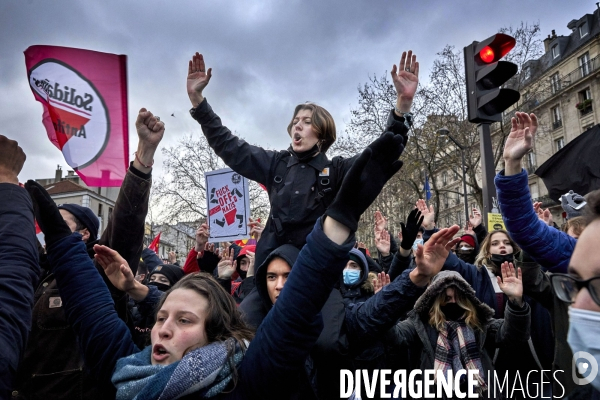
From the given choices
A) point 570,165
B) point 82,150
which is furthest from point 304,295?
point 570,165

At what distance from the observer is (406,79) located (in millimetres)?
2729

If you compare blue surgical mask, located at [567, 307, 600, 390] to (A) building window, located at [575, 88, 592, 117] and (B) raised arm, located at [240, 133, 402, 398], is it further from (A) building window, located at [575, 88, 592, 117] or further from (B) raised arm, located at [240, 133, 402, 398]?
(A) building window, located at [575, 88, 592, 117]

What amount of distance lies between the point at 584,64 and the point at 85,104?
4117cm

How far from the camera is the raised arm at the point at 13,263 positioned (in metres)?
1.50

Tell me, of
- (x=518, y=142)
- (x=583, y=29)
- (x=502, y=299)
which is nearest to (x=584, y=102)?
(x=583, y=29)

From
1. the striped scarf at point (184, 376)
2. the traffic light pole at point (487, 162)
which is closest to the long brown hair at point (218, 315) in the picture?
the striped scarf at point (184, 376)

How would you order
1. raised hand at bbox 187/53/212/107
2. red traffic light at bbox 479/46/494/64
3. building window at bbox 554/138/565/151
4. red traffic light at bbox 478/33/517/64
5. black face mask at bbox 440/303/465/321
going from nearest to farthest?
1. raised hand at bbox 187/53/212/107
2. black face mask at bbox 440/303/465/321
3. red traffic light at bbox 478/33/517/64
4. red traffic light at bbox 479/46/494/64
5. building window at bbox 554/138/565/151

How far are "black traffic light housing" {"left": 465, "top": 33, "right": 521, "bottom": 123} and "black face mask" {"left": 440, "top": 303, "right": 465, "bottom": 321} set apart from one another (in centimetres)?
238

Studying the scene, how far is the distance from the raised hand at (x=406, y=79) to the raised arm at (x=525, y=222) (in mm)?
652

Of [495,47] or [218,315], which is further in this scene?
[495,47]

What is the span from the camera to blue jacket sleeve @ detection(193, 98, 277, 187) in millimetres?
2803

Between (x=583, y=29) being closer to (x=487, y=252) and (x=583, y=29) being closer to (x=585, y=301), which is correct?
(x=487, y=252)

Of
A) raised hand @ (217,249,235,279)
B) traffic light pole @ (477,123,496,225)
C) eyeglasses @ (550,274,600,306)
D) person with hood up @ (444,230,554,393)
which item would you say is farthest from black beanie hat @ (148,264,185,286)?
traffic light pole @ (477,123,496,225)

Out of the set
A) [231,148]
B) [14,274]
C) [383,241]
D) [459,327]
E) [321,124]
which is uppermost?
[321,124]
